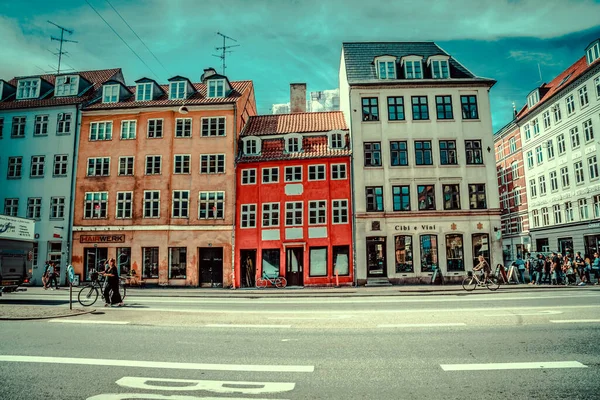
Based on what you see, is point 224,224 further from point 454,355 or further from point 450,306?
point 454,355


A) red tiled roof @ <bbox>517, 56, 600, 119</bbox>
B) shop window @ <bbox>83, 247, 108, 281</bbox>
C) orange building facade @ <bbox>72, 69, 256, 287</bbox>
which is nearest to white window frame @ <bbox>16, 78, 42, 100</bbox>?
orange building facade @ <bbox>72, 69, 256, 287</bbox>

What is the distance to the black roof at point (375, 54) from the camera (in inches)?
1179

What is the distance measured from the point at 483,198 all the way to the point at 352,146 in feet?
33.7

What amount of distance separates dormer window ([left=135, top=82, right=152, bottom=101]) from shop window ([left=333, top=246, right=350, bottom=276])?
20.0 meters

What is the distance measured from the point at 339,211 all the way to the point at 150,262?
578 inches

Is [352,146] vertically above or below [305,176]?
above

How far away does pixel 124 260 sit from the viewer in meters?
28.5

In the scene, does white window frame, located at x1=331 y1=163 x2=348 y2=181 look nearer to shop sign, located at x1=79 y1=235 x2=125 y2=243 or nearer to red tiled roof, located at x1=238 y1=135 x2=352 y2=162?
red tiled roof, located at x1=238 y1=135 x2=352 y2=162

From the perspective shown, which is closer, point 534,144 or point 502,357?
point 502,357

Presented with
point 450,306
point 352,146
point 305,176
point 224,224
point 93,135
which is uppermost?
point 93,135

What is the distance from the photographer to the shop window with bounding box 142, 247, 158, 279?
28219 millimetres

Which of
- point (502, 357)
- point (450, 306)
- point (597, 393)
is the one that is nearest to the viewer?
point (597, 393)

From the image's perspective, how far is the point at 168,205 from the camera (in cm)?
2897

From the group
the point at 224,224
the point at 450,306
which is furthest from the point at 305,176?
the point at 450,306
